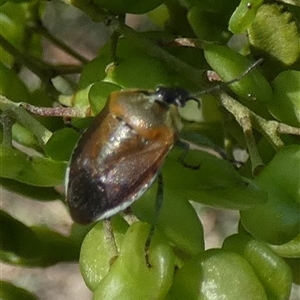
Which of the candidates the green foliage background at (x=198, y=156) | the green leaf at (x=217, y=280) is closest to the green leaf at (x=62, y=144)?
the green foliage background at (x=198, y=156)

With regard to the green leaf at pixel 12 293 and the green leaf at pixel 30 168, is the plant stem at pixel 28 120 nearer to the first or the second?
the green leaf at pixel 30 168

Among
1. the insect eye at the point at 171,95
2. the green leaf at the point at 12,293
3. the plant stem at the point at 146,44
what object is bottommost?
the green leaf at the point at 12,293

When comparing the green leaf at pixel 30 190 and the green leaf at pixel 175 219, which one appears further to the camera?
the green leaf at pixel 30 190

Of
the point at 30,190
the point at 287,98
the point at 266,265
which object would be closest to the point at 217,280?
the point at 266,265

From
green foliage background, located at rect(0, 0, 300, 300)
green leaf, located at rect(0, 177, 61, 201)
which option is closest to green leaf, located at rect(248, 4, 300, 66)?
green foliage background, located at rect(0, 0, 300, 300)

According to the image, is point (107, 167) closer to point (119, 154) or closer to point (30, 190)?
point (119, 154)

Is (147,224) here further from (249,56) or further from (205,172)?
(249,56)

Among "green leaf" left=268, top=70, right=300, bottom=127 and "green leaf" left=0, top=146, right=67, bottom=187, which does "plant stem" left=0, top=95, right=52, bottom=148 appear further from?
"green leaf" left=268, top=70, right=300, bottom=127

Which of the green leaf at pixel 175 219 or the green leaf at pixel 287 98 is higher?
the green leaf at pixel 287 98
